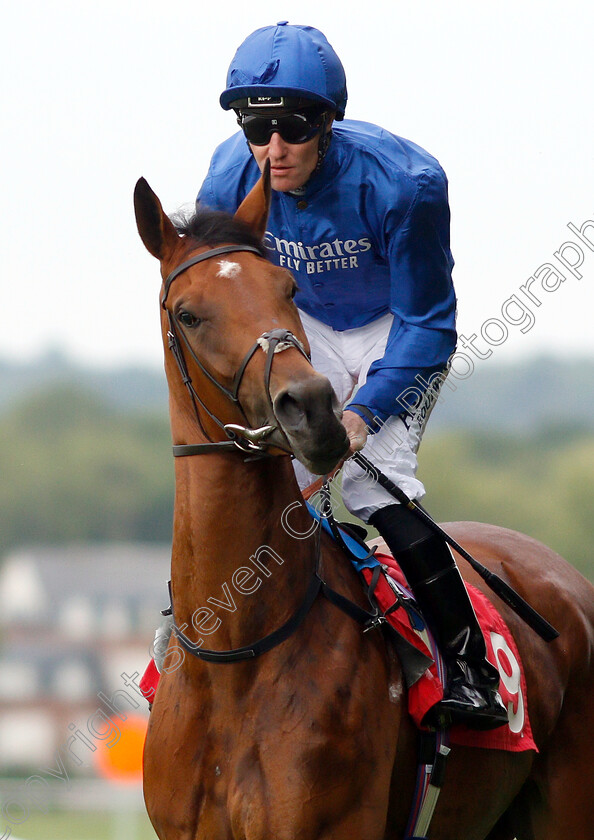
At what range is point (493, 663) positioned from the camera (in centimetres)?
405

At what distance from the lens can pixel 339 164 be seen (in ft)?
13.5

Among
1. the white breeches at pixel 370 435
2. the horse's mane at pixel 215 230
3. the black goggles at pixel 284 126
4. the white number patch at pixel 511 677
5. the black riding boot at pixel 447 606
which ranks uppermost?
the black goggles at pixel 284 126

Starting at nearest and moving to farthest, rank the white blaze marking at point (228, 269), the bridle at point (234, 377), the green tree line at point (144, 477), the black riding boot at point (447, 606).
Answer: the bridle at point (234, 377), the white blaze marking at point (228, 269), the black riding boot at point (447, 606), the green tree line at point (144, 477)

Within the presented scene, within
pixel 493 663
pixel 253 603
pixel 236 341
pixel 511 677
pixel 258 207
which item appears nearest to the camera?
pixel 236 341

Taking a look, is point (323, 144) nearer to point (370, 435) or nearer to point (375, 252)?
point (375, 252)

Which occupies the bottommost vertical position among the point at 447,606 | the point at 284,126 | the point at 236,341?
the point at 447,606

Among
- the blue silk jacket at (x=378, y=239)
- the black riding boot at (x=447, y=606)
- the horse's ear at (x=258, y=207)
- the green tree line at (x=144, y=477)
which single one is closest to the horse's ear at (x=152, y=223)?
the horse's ear at (x=258, y=207)

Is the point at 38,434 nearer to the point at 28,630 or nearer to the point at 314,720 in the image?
the point at 28,630

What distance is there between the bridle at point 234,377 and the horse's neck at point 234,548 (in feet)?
0.14

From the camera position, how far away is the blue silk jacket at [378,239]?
4004 millimetres

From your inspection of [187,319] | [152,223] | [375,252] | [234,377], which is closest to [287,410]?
[234,377]

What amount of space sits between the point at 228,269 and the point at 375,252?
1005 millimetres

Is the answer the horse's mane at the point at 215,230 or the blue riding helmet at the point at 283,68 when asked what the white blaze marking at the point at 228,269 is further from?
the blue riding helmet at the point at 283,68

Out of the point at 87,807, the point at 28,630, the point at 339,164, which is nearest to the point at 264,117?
the point at 339,164
